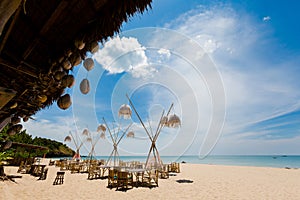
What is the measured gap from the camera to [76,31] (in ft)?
7.55

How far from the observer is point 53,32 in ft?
7.45

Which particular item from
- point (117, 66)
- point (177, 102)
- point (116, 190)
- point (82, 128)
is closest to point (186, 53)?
point (117, 66)

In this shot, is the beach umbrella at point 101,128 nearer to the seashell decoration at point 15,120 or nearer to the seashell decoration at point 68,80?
the seashell decoration at point 15,120

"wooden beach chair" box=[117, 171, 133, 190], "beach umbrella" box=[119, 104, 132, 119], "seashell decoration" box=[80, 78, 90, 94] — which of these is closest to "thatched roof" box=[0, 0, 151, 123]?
"seashell decoration" box=[80, 78, 90, 94]

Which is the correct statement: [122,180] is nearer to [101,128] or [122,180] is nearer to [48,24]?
[48,24]

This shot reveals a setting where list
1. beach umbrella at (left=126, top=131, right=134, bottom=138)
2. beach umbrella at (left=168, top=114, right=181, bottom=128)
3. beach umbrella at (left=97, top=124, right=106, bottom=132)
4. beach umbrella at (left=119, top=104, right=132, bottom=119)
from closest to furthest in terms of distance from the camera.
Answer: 1. beach umbrella at (left=119, top=104, right=132, bottom=119)
2. beach umbrella at (left=168, top=114, right=181, bottom=128)
3. beach umbrella at (left=126, top=131, right=134, bottom=138)
4. beach umbrella at (left=97, top=124, right=106, bottom=132)

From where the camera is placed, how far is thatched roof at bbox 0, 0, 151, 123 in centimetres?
190

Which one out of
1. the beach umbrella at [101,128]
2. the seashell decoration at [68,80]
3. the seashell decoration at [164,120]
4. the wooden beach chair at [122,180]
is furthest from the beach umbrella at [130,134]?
the seashell decoration at [68,80]

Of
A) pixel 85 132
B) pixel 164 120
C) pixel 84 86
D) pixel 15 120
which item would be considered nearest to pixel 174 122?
pixel 164 120

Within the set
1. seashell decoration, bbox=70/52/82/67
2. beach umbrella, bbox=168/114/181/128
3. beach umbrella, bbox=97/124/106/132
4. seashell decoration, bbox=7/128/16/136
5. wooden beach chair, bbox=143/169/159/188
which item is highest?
beach umbrella, bbox=97/124/106/132

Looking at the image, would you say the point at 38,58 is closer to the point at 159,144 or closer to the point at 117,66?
the point at 117,66

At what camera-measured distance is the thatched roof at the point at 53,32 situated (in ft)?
6.23

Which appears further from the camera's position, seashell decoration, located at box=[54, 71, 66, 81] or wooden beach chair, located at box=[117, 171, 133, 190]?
wooden beach chair, located at box=[117, 171, 133, 190]

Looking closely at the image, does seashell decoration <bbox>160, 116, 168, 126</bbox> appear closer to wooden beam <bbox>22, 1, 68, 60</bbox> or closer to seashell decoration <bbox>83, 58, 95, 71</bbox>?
seashell decoration <bbox>83, 58, 95, 71</bbox>
